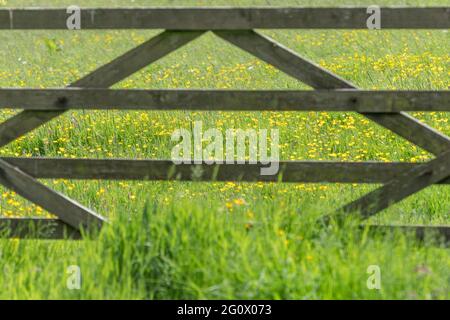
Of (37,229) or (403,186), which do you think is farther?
(37,229)

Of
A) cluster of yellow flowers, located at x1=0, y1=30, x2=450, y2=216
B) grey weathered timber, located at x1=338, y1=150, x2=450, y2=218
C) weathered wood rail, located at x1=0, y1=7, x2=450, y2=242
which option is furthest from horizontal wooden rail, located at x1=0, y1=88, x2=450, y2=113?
cluster of yellow flowers, located at x1=0, y1=30, x2=450, y2=216

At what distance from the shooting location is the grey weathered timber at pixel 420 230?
17.6ft

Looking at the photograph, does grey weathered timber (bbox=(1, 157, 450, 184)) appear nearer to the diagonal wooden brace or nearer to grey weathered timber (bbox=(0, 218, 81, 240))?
the diagonal wooden brace

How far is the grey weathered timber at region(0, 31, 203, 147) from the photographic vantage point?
549 cm

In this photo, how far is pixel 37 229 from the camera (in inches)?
228

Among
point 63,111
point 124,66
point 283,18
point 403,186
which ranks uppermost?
point 283,18

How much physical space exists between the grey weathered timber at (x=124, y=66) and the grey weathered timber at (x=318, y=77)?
28cm

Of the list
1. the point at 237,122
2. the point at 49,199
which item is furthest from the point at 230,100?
the point at 237,122

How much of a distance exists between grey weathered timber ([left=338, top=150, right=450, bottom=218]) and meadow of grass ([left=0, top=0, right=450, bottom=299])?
0.68ft

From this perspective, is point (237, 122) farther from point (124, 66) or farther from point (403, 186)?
point (403, 186)

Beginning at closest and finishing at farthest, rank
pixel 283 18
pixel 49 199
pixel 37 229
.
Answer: pixel 283 18, pixel 49 199, pixel 37 229

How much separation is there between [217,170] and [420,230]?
1.28m

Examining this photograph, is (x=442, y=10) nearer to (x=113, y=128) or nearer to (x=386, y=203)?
(x=386, y=203)

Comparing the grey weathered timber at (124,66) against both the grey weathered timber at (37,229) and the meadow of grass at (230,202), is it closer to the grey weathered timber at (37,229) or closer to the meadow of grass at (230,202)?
the meadow of grass at (230,202)
